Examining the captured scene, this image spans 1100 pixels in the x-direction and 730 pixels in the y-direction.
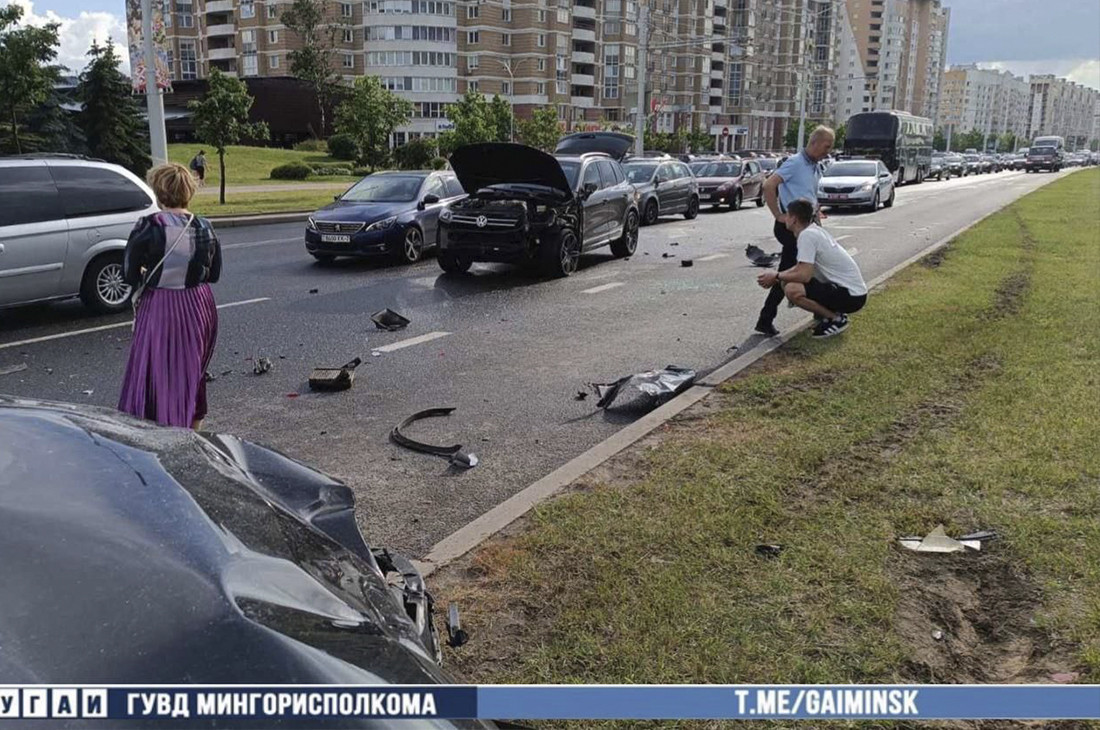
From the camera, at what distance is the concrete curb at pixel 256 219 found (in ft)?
72.6

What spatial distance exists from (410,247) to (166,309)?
10.5 metres

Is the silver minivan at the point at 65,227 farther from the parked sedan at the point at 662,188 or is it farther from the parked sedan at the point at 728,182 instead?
the parked sedan at the point at 728,182

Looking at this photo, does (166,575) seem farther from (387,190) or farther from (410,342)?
(387,190)

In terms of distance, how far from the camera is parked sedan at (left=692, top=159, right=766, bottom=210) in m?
29.2

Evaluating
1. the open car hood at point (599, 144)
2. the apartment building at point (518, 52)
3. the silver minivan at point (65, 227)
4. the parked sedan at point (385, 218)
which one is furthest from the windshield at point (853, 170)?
the apartment building at point (518, 52)

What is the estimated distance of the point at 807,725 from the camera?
3023 mm

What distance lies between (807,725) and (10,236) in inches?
377

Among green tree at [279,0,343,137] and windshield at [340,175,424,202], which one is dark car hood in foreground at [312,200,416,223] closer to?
windshield at [340,175,424,202]

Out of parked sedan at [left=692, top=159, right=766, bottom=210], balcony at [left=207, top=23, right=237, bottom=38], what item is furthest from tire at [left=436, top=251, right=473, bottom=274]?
balcony at [left=207, top=23, right=237, bottom=38]

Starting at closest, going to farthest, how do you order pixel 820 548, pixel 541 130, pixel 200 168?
pixel 820 548 → pixel 200 168 → pixel 541 130

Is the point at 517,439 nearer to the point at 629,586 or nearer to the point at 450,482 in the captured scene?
the point at 450,482

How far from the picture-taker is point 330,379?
7.59 metres

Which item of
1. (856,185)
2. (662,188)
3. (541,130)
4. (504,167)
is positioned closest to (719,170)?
(856,185)

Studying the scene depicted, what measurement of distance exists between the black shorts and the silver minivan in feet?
21.6
